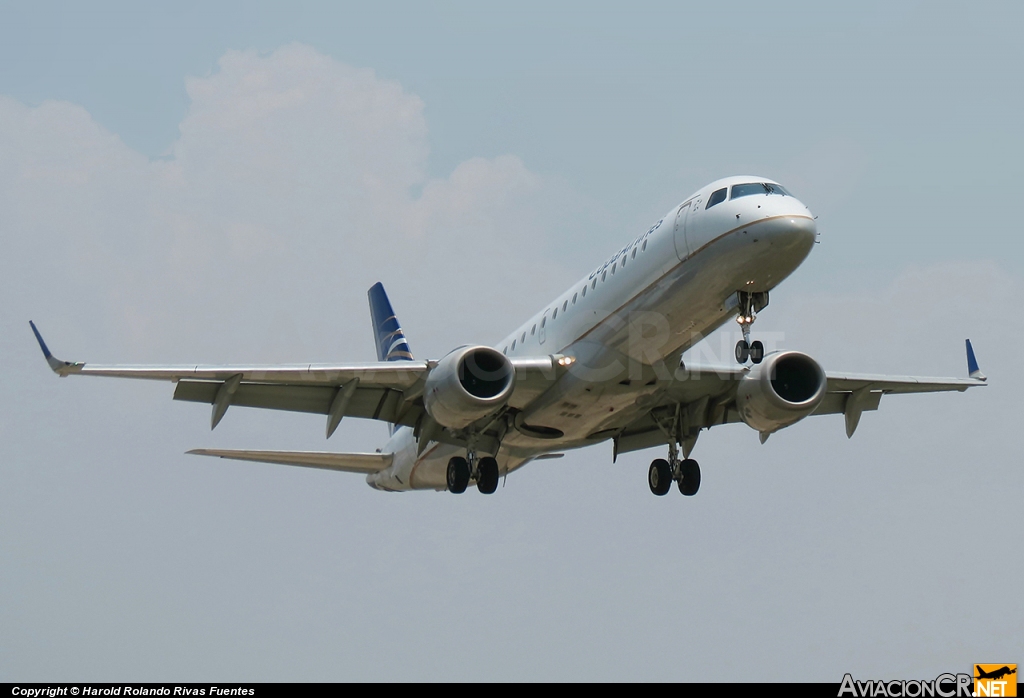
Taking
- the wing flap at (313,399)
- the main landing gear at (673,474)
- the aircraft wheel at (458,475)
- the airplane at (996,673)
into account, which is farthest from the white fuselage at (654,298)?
the airplane at (996,673)

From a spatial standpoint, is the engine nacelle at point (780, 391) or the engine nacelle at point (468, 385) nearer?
the engine nacelle at point (468, 385)

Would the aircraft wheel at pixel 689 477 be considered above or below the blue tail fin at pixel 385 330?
below

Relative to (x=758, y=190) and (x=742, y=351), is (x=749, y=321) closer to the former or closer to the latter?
(x=742, y=351)

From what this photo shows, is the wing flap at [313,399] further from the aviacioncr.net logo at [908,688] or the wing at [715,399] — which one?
the aviacioncr.net logo at [908,688]

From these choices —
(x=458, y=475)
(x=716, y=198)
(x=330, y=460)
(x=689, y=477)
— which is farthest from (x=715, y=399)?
(x=330, y=460)

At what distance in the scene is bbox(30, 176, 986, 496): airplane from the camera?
2628 centimetres

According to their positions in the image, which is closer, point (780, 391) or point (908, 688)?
point (908, 688)

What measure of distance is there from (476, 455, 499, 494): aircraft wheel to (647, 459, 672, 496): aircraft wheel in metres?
4.15

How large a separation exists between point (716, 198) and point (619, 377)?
A: 4.72 meters

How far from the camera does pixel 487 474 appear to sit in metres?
32.3

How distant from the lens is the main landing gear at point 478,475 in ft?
106

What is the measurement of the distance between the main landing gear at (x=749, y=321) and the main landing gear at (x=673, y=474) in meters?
6.69

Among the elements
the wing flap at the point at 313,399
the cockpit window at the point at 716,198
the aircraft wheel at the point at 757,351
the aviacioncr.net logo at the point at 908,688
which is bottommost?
the aviacioncr.net logo at the point at 908,688

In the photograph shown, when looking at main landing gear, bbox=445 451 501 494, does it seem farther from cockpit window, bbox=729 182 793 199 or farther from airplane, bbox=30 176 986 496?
cockpit window, bbox=729 182 793 199
